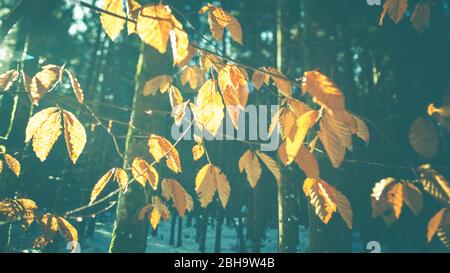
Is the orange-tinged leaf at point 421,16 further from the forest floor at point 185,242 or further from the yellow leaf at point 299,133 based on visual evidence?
the forest floor at point 185,242

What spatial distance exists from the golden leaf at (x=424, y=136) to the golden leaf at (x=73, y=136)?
3.85ft

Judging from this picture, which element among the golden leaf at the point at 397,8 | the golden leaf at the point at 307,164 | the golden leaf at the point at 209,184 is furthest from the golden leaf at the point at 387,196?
the golden leaf at the point at 397,8

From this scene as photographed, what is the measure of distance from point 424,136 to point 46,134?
1.35 meters

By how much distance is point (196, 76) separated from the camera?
5.53 feet

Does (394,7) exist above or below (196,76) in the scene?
above

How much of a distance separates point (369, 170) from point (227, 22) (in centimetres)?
1132

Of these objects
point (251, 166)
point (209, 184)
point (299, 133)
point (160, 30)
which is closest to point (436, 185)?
point (299, 133)

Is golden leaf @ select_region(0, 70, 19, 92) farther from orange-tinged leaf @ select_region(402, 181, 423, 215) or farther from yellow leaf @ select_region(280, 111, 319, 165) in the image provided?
orange-tinged leaf @ select_region(402, 181, 423, 215)

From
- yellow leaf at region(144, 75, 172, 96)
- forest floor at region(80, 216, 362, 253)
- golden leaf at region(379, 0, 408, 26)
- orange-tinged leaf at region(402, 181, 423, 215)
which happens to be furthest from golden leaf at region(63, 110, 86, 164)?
forest floor at region(80, 216, 362, 253)

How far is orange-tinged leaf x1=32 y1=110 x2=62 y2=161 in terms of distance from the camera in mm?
1168

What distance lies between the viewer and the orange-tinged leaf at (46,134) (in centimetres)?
117

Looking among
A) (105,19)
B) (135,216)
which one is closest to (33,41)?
(105,19)
